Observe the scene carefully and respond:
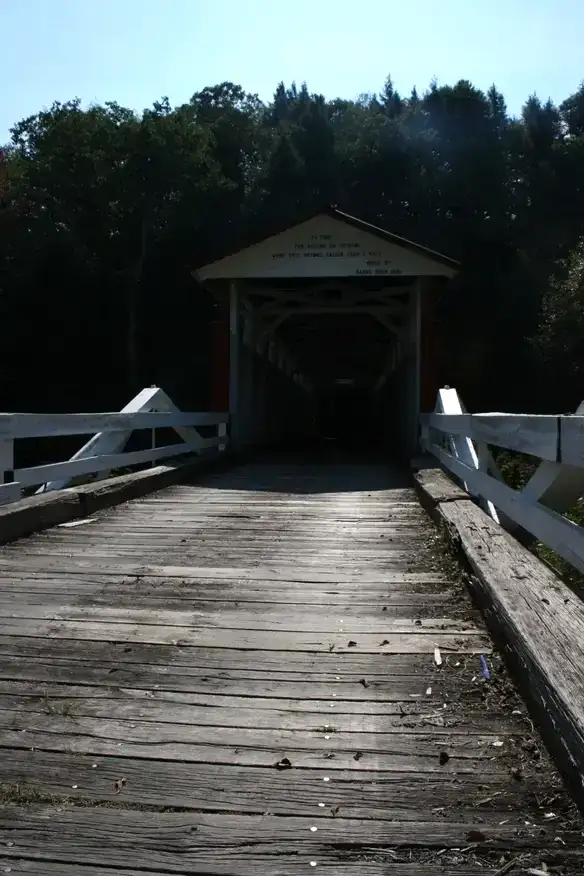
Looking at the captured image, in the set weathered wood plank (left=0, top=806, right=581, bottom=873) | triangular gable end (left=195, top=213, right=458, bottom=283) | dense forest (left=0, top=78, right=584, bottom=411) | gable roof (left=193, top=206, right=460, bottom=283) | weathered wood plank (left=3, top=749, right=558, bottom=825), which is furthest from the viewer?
dense forest (left=0, top=78, right=584, bottom=411)

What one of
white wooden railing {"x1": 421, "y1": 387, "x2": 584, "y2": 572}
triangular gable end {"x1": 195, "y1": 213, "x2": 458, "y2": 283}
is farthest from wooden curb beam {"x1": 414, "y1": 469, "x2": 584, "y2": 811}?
triangular gable end {"x1": 195, "y1": 213, "x2": 458, "y2": 283}

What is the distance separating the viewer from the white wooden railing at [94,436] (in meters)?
5.41

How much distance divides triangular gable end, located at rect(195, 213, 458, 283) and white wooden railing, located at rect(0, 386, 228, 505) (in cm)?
258

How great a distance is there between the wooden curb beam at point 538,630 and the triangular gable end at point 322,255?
28.4ft

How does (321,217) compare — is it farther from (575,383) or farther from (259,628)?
(575,383)

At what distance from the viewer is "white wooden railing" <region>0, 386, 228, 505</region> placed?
5.41 meters

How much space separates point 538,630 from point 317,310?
13.8m

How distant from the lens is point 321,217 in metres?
12.6

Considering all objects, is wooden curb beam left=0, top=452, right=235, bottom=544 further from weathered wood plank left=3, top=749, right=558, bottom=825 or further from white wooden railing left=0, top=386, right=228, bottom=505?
weathered wood plank left=3, top=749, right=558, bottom=825

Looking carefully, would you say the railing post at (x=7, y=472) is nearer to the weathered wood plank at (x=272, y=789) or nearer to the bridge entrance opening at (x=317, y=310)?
the weathered wood plank at (x=272, y=789)

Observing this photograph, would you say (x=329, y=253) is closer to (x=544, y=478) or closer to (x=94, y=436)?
(x=94, y=436)

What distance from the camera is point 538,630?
2.60 m

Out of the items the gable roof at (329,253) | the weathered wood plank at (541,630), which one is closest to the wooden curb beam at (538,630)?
the weathered wood plank at (541,630)

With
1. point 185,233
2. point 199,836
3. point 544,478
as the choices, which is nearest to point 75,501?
point 544,478
